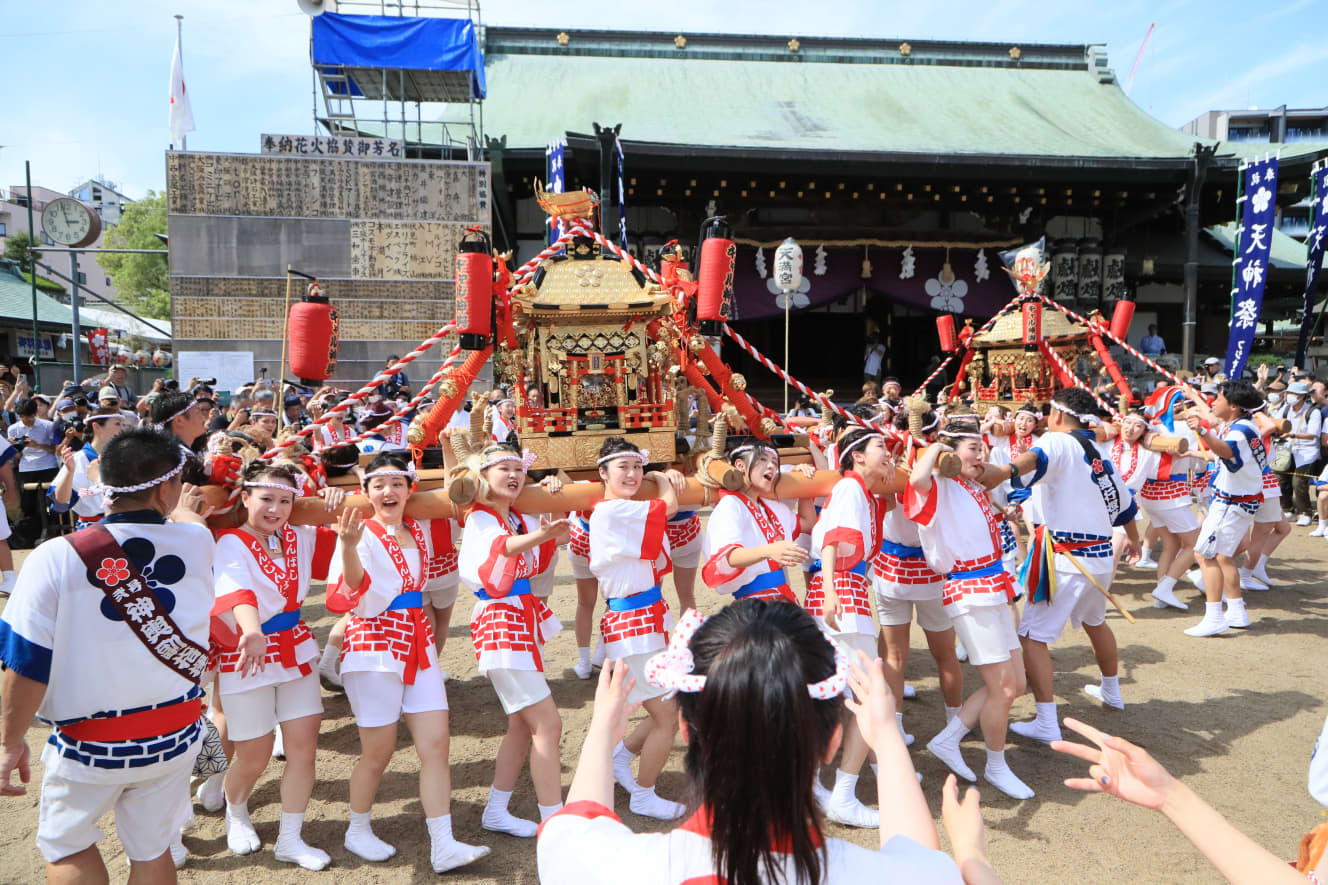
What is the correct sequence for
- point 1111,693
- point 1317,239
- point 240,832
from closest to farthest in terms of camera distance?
point 240,832
point 1111,693
point 1317,239

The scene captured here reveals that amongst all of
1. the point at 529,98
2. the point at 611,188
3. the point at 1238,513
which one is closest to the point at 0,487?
the point at 611,188

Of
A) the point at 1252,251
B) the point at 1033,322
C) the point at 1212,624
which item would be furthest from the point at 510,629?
the point at 1252,251

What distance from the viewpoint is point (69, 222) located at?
1276 cm

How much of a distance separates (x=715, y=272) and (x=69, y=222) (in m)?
13.5

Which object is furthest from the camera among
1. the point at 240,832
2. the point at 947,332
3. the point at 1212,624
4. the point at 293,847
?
the point at 947,332

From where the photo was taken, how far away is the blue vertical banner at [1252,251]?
11672 mm

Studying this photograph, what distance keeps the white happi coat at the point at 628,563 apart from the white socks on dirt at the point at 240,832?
1783 mm

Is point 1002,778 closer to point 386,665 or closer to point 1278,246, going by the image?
point 386,665

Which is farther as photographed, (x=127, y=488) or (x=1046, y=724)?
(x=1046, y=724)

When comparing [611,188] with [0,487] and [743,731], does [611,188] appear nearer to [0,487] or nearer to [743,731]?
[0,487]

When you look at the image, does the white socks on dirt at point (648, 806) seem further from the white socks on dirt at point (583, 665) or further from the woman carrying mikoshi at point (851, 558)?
the white socks on dirt at point (583, 665)

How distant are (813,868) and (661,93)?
1725 cm

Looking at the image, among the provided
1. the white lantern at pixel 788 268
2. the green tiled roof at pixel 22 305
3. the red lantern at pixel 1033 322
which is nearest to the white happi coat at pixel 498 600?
the white lantern at pixel 788 268

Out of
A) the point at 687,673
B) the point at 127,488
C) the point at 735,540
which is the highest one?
the point at 127,488
